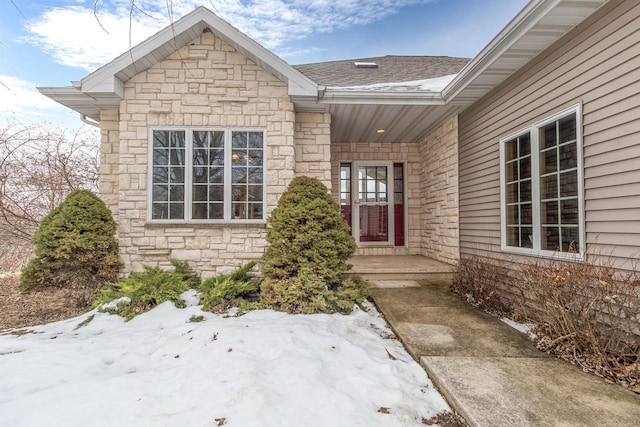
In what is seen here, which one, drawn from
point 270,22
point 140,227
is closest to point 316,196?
point 270,22

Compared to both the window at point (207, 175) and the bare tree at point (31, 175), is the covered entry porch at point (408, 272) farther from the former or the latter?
the bare tree at point (31, 175)

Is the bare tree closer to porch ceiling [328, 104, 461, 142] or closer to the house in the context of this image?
the house

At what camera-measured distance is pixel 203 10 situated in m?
4.27

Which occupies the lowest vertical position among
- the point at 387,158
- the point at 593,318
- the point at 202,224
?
the point at 593,318

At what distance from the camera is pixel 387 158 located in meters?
6.84

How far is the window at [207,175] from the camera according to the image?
455 cm

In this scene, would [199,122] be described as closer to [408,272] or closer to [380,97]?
[380,97]

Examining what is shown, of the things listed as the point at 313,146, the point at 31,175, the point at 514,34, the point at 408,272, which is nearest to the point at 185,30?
the point at 313,146

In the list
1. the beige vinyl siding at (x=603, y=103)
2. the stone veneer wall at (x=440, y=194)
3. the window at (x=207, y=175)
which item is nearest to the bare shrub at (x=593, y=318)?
the beige vinyl siding at (x=603, y=103)

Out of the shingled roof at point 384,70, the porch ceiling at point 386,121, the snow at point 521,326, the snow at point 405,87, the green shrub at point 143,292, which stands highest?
the shingled roof at point 384,70

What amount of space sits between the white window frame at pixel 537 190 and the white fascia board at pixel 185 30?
2.85m

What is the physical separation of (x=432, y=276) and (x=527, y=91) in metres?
2.85

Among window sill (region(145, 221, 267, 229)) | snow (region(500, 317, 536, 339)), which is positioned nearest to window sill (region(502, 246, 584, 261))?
snow (region(500, 317, 536, 339))

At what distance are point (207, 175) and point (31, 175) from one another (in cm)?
503
